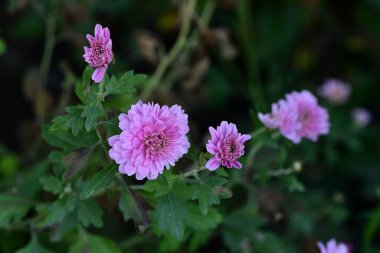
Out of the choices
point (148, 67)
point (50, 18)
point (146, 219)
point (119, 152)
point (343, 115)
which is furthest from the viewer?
point (148, 67)

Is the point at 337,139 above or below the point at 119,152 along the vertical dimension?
above

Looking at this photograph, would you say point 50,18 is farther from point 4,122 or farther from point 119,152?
point 119,152

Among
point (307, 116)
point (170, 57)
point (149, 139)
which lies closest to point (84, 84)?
point (149, 139)

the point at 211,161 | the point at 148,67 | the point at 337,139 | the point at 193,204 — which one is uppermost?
the point at 148,67

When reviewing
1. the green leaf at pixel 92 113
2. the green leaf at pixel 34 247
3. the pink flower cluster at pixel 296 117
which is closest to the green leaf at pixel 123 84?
the green leaf at pixel 92 113

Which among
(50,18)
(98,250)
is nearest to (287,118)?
(98,250)

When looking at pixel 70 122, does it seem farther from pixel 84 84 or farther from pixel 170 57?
pixel 170 57
